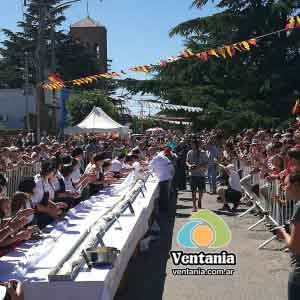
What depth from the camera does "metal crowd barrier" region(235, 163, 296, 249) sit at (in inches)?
378

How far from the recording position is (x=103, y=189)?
1173 cm

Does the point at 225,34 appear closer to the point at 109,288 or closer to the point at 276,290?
the point at 276,290

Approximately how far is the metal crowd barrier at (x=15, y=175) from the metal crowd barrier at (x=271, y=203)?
18.8ft

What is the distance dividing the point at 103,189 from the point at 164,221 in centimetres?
190

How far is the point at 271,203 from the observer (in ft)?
35.3

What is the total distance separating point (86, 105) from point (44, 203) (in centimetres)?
3303

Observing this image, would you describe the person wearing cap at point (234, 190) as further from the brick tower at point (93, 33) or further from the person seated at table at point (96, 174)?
the brick tower at point (93, 33)

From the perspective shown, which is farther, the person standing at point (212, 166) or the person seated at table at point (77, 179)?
the person standing at point (212, 166)

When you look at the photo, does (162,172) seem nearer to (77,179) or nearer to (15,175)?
(77,179)

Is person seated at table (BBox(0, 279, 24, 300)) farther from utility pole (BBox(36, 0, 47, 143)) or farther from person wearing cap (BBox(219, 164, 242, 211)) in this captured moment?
utility pole (BBox(36, 0, 47, 143))

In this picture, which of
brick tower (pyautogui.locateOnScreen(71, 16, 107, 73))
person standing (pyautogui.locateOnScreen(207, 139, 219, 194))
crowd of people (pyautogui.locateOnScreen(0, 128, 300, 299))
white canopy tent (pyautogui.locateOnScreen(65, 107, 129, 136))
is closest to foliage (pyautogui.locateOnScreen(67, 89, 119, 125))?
white canopy tent (pyautogui.locateOnScreen(65, 107, 129, 136))

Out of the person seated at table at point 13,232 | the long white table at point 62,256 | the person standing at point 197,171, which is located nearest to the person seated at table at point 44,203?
the long white table at point 62,256

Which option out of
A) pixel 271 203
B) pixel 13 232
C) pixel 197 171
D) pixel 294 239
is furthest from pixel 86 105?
pixel 294 239

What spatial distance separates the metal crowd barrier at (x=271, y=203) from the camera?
959 cm
